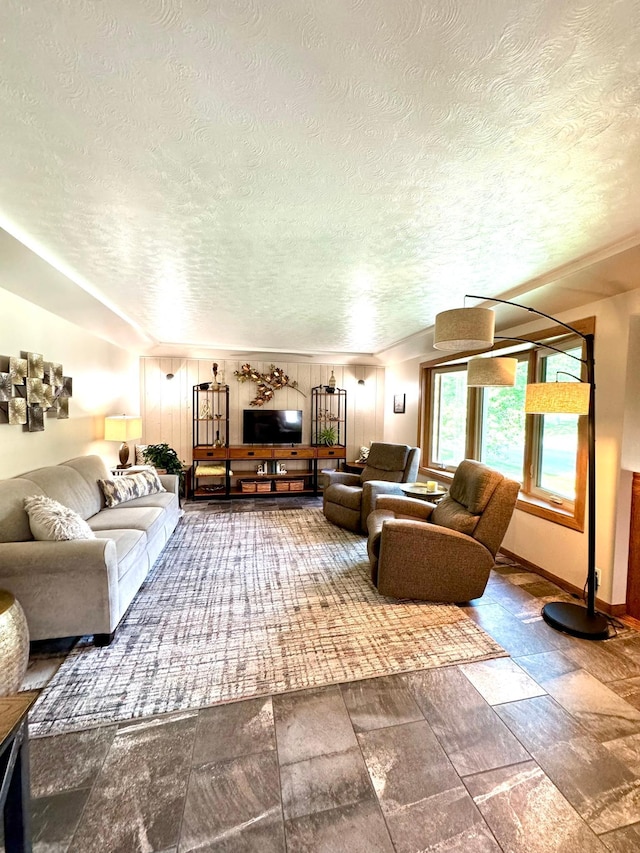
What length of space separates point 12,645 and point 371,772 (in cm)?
170

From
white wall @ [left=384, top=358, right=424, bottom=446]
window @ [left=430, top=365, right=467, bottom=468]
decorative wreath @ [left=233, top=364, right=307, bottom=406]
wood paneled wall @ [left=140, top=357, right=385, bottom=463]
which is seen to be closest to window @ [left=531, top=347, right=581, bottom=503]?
window @ [left=430, top=365, right=467, bottom=468]

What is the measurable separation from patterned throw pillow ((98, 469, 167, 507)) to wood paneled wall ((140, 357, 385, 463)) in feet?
6.16

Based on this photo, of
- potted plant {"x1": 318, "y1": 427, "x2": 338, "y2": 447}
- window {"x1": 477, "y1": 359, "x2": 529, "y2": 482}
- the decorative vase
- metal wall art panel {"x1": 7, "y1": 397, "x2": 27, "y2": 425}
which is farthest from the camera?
potted plant {"x1": 318, "y1": 427, "x2": 338, "y2": 447}

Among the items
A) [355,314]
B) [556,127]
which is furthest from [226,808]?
[355,314]

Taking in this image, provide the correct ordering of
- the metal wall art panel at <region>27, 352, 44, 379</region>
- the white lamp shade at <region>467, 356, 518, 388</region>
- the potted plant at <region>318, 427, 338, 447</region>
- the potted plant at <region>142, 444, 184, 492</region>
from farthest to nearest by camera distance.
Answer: the potted plant at <region>318, 427, 338, 447</region> → the potted plant at <region>142, 444, 184, 492</region> → the white lamp shade at <region>467, 356, 518, 388</region> → the metal wall art panel at <region>27, 352, 44, 379</region>

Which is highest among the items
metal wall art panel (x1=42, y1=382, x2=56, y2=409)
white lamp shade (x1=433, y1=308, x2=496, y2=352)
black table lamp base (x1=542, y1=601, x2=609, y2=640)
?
white lamp shade (x1=433, y1=308, x2=496, y2=352)

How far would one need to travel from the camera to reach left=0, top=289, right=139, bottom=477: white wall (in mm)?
2619

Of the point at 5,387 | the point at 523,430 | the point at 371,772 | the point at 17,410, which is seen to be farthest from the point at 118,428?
the point at 523,430

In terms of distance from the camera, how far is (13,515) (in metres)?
2.18

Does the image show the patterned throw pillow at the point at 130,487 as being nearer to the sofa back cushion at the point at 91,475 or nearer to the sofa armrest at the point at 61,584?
the sofa back cushion at the point at 91,475

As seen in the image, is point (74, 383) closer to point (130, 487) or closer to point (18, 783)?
point (130, 487)

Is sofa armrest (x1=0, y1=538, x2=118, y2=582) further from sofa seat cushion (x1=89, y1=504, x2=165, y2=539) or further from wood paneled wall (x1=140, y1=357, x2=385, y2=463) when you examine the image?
wood paneled wall (x1=140, y1=357, x2=385, y2=463)

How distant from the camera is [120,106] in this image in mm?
1143

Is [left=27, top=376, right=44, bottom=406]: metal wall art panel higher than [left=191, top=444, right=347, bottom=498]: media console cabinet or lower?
higher
